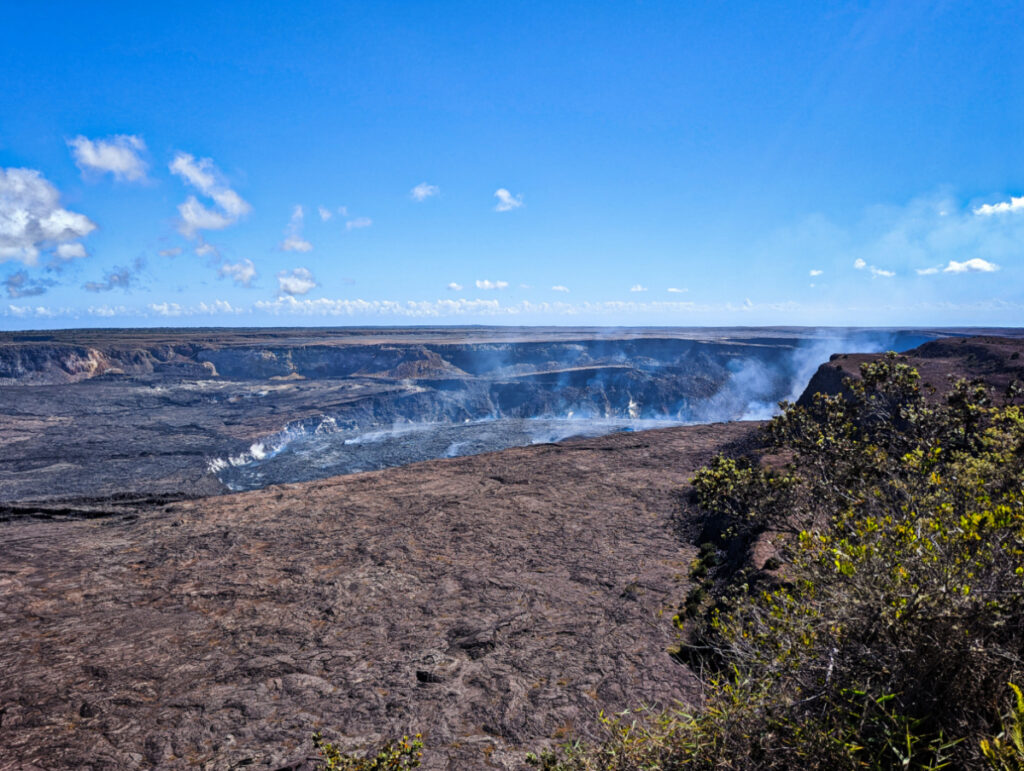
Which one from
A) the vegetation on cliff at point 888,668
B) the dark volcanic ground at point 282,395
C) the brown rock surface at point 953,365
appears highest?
the brown rock surface at point 953,365

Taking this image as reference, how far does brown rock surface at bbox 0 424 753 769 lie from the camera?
17.3ft

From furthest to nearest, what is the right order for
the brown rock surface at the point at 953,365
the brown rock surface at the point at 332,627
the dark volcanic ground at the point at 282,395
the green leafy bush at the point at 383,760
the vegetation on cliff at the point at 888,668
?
the dark volcanic ground at the point at 282,395 → the brown rock surface at the point at 953,365 → the brown rock surface at the point at 332,627 → the green leafy bush at the point at 383,760 → the vegetation on cliff at the point at 888,668

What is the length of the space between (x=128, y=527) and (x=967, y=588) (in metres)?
15.6

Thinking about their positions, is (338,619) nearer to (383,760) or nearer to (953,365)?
(383,760)

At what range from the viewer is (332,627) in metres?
7.47

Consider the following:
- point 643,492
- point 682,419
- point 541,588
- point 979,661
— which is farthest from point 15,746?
point 682,419

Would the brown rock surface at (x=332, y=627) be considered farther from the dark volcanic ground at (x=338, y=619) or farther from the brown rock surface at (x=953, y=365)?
the brown rock surface at (x=953, y=365)

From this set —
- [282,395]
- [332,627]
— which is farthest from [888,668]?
[282,395]

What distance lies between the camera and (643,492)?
13.7 metres

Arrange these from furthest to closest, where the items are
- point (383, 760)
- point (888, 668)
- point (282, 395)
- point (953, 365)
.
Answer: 1. point (282, 395)
2. point (953, 365)
3. point (383, 760)
4. point (888, 668)

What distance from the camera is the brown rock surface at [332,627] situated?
207 inches

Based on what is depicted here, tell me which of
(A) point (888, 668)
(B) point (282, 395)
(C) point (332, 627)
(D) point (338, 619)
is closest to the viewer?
(A) point (888, 668)

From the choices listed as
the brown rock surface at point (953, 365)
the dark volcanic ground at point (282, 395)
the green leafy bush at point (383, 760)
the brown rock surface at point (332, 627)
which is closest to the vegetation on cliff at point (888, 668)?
the green leafy bush at point (383, 760)

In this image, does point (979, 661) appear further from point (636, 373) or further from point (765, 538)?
point (636, 373)
